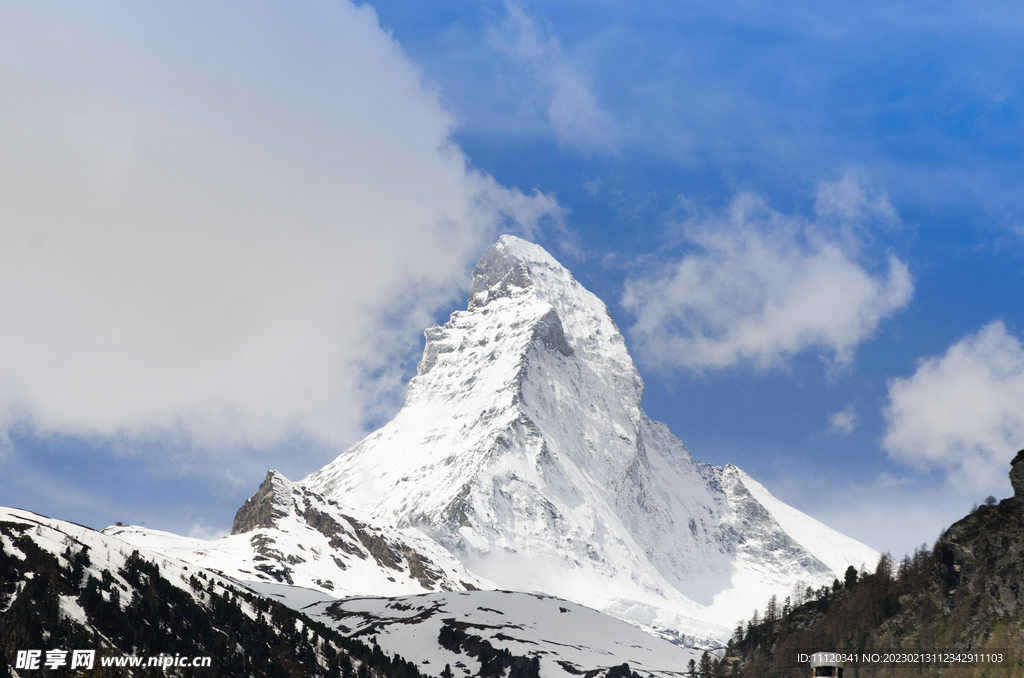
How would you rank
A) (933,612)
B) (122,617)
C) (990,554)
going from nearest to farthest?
1. (990,554)
2. (122,617)
3. (933,612)

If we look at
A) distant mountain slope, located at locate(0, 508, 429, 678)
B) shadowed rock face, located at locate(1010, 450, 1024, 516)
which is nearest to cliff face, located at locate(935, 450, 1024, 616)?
shadowed rock face, located at locate(1010, 450, 1024, 516)

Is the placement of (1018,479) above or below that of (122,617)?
above

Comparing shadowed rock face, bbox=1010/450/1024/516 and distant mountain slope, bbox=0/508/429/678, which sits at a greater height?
shadowed rock face, bbox=1010/450/1024/516

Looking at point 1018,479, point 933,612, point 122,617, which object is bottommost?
point 122,617

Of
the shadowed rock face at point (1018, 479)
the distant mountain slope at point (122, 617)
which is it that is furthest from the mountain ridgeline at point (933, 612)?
the distant mountain slope at point (122, 617)

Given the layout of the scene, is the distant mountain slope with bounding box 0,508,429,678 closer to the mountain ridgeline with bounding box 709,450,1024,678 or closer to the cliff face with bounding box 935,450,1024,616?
the mountain ridgeline with bounding box 709,450,1024,678

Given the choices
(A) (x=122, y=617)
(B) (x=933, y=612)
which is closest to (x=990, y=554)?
(B) (x=933, y=612)

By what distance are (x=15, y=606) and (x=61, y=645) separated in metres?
9.60

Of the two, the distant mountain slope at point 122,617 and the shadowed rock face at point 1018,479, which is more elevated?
the shadowed rock face at point 1018,479

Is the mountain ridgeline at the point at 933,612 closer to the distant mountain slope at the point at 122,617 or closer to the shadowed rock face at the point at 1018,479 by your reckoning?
the shadowed rock face at the point at 1018,479

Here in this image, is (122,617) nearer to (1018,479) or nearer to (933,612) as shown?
(933,612)

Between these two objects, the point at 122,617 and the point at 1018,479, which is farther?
the point at 122,617

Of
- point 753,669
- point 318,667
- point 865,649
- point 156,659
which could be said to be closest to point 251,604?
point 318,667

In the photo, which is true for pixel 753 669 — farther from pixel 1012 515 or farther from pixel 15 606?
pixel 15 606
